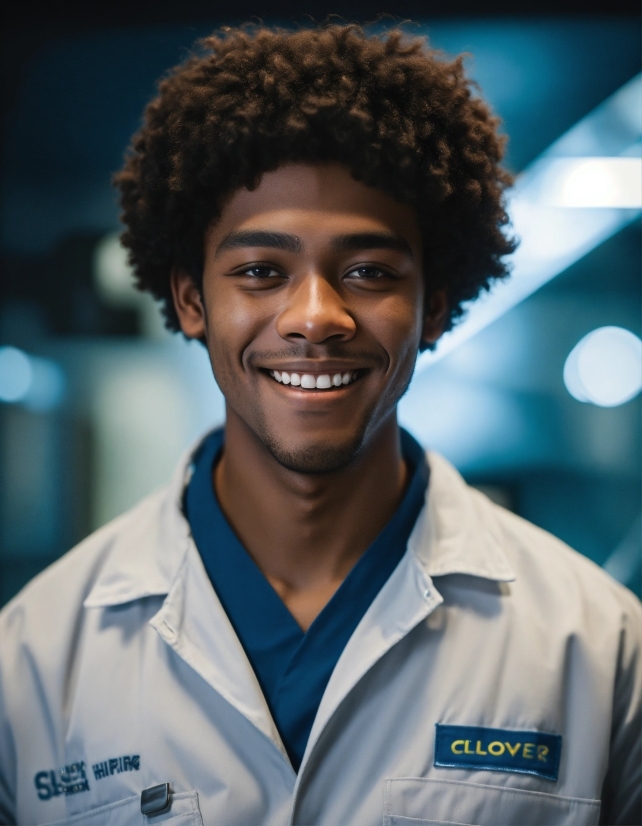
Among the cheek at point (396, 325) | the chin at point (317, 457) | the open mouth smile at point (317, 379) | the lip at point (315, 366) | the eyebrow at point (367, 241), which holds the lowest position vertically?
the chin at point (317, 457)

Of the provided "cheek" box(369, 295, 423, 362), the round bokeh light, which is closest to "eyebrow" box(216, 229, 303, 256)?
"cheek" box(369, 295, 423, 362)

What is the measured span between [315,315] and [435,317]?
0.38 metres

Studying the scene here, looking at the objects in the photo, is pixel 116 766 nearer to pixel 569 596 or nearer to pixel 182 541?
pixel 182 541

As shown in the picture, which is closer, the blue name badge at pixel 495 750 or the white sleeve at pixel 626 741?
the blue name badge at pixel 495 750

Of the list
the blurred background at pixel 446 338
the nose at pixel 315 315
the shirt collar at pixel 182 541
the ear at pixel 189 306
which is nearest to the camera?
the nose at pixel 315 315

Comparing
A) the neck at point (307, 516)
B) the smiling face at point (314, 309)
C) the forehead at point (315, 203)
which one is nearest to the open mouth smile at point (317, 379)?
the smiling face at point (314, 309)

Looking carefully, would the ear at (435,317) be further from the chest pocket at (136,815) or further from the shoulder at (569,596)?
the chest pocket at (136,815)

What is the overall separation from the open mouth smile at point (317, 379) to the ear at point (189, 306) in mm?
248

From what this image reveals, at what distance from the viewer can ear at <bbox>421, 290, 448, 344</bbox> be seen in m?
1.45

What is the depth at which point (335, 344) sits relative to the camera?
3.94 ft

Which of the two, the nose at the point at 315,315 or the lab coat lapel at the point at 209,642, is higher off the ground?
the nose at the point at 315,315

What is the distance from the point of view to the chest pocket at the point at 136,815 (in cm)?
116

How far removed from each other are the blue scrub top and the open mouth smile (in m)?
0.28

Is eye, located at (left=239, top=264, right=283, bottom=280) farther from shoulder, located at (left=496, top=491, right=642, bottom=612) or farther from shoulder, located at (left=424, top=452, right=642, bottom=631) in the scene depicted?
shoulder, located at (left=496, top=491, right=642, bottom=612)
